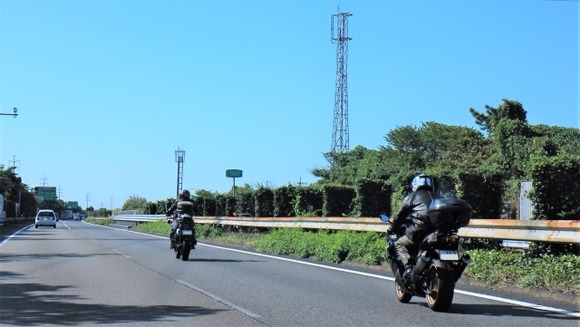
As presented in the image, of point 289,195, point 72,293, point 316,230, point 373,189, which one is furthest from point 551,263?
point 289,195

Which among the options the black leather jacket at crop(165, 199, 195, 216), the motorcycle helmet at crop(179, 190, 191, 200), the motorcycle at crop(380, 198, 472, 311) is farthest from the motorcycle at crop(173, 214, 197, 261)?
the motorcycle at crop(380, 198, 472, 311)

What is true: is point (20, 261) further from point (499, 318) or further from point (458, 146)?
point (458, 146)

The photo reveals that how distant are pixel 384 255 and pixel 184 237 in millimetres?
5658

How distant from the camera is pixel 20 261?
17312mm

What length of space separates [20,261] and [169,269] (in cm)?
529

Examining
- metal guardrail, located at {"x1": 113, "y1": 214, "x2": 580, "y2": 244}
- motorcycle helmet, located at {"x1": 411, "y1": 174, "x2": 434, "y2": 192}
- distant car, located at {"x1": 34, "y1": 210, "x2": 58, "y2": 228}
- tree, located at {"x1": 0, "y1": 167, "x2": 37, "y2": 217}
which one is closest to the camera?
motorcycle helmet, located at {"x1": 411, "y1": 174, "x2": 434, "y2": 192}

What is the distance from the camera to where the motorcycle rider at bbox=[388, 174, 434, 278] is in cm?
835

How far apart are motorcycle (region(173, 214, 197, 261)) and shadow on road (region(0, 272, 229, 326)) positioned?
650 centimetres

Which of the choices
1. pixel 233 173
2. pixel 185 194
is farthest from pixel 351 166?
pixel 185 194

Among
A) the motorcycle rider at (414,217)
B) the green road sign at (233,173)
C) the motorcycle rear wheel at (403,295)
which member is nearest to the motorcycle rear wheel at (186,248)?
the motorcycle rear wheel at (403,295)

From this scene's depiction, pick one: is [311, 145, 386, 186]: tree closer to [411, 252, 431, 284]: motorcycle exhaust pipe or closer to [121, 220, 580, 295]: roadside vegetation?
[121, 220, 580, 295]: roadside vegetation

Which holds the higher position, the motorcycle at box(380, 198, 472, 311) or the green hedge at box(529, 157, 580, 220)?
the green hedge at box(529, 157, 580, 220)

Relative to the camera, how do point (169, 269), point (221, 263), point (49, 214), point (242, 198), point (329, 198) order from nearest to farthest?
1. point (169, 269)
2. point (221, 263)
3. point (329, 198)
4. point (242, 198)
5. point (49, 214)

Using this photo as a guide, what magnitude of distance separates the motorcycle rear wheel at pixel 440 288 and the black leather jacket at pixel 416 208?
70cm
